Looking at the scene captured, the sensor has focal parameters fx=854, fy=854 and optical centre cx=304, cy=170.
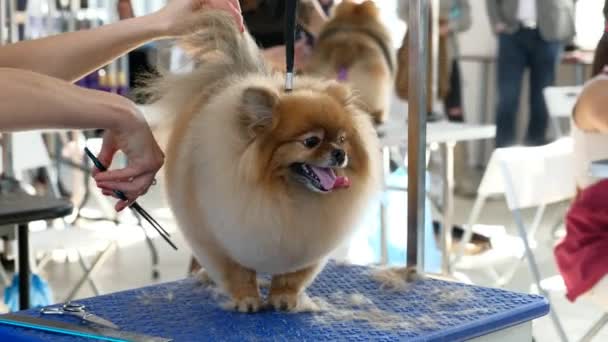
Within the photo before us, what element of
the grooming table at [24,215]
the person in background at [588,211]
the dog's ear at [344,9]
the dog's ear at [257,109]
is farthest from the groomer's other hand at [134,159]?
the dog's ear at [344,9]

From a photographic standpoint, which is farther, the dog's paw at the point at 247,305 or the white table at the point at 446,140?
the white table at the point at 446,140

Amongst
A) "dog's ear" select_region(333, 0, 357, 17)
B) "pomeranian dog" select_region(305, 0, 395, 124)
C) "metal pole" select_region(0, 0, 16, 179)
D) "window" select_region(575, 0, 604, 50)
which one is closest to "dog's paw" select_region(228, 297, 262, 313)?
"metal pole" select_region(0, 0, 16, 179)

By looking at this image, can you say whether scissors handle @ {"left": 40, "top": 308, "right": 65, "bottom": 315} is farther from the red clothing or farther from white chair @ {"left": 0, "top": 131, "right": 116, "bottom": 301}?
white chair @ {"left": 0, "top": 131, "right": 116, "bottom": 301}

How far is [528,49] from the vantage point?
5.22 m

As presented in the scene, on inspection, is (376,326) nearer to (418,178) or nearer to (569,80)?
(418,178)

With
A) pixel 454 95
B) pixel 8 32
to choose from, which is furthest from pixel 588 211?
pixel 454 95

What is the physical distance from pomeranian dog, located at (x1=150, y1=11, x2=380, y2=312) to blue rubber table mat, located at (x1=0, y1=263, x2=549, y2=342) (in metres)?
0.06

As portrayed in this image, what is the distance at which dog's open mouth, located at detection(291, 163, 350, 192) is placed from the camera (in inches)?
43.0

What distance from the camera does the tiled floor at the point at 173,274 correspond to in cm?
299

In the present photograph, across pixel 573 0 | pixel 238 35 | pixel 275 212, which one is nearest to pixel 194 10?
pixel 238 35

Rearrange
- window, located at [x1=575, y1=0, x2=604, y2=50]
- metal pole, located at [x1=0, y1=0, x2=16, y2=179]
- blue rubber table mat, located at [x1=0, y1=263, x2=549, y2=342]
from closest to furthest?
blue rubber table mat, located at [x1=0, y1=263, x2=549, y2=342] → metal pole, located at [x1=0, y1=0, x2=16, y2=179] → window, located at [x1=575, y1=0, x2=604, y2=50]

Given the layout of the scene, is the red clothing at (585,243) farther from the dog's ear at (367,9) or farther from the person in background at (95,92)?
the dog's ear at (367,9)

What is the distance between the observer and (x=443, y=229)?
3.14m

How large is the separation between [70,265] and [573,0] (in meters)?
3.41
